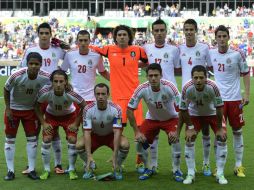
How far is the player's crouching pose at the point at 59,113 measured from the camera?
8617mm

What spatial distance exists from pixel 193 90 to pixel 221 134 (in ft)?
2.55

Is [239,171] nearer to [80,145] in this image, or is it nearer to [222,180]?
[222,180]

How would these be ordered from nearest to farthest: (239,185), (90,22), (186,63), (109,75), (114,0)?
(239,185), (186,63), (109,75), (90,22), (114,0)

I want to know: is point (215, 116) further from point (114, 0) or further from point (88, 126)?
point (114, 0)

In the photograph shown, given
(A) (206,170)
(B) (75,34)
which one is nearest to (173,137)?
(A) (206,170)

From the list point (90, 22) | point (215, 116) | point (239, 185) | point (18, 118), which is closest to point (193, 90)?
point (215, 116)

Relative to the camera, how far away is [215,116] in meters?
8.75

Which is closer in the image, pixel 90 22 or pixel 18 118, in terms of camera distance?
pixel 18 118

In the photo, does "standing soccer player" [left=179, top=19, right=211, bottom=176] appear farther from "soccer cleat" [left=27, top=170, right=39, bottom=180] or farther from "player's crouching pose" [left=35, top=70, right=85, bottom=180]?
"soccer cleat" [left=27, top=170, right=39, bottom=180]

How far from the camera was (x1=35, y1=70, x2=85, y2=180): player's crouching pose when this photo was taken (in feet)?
28.3

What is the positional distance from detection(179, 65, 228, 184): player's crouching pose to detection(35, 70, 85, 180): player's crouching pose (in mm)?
1594

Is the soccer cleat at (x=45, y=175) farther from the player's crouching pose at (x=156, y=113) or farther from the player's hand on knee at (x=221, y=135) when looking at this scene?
the player's hand on knee at (x=221, y=135)

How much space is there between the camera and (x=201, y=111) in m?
8.70

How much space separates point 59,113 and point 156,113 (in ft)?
4.91
